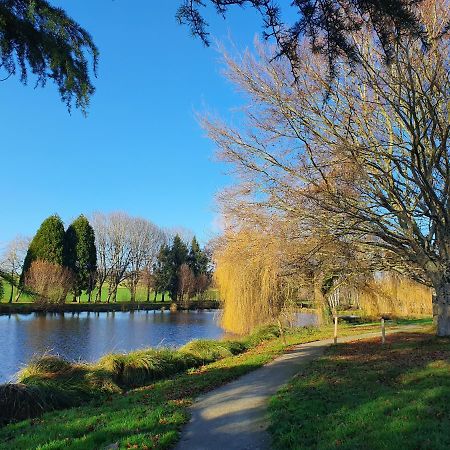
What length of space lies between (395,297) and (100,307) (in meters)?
34.7

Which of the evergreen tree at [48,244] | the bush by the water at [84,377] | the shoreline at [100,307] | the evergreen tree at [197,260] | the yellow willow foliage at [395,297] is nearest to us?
the bush by the water at [84,377]

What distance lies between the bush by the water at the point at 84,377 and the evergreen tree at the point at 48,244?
4259cm

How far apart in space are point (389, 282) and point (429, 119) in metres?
19.2

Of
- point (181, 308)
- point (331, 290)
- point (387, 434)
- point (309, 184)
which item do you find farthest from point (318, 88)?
point (181, 308)

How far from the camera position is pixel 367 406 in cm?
648

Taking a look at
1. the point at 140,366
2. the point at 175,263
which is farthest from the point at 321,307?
the point at 175,263

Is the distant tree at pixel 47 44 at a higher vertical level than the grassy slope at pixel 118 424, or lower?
higher

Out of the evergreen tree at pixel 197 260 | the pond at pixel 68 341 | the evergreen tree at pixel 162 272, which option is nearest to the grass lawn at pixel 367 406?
the pond at pixel 68 341

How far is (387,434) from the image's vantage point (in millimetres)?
5199

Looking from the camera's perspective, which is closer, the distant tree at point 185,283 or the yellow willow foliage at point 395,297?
the yellow willow foliage at point 395,297

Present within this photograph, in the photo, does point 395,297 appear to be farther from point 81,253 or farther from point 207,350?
point 81,253

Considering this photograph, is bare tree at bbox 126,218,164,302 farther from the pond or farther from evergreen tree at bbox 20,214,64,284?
the pond

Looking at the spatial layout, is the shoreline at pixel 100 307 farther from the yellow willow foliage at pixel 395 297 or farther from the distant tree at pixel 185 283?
the yellow willow foliage at pixel 395 297

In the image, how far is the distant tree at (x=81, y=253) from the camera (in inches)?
2291
